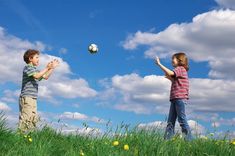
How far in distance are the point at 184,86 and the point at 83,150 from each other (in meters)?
4.73

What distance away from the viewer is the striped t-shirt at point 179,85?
12000 millimetres

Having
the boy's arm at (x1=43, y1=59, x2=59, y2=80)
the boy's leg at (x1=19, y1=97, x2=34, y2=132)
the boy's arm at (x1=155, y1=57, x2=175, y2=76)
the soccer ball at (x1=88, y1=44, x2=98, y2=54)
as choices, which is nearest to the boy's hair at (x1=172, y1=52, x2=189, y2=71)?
the boy's arm at (x1=155, y1=57, x2=175, y2=76)

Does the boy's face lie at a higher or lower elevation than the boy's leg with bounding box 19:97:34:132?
higher

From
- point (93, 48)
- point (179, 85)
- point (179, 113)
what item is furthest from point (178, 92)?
point (93, 48)

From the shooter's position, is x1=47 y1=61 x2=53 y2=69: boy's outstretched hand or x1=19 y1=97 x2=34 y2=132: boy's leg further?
x1=47 y1=61 x2=53 y2=69: boy's outstretched hand

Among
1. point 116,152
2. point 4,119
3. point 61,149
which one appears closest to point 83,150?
point 61,149

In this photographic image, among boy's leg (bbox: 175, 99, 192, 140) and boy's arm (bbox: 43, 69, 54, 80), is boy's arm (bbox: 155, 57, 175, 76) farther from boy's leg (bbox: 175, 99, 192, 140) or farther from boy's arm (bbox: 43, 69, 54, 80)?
boy's arm (bbox: 43, 69, 54, 80)

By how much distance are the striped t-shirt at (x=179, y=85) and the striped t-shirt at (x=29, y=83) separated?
3272mm

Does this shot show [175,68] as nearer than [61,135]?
No

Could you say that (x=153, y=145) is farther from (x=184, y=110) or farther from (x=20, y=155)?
(x=184, y=110)

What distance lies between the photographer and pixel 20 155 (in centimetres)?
723

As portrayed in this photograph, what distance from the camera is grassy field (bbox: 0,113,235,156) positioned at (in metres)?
7.55

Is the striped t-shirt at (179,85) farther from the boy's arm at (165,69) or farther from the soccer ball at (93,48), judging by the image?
the soccer ball at (93,48)

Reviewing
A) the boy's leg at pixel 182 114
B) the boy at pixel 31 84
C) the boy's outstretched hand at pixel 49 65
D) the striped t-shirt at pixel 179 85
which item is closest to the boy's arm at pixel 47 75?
the boy at pixel 31 84
